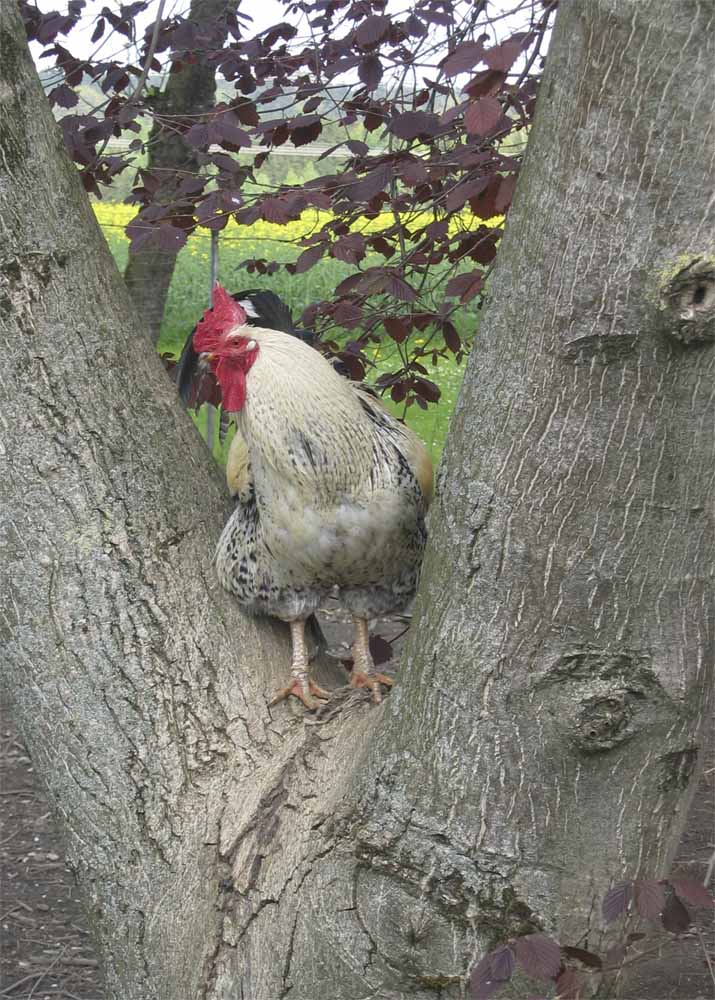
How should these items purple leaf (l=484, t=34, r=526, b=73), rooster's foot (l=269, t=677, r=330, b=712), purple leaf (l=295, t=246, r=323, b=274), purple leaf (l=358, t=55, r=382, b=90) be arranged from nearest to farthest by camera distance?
purple leaf (l=484, t=34, r=526, b=73) → rooster's foot (l=269, t=677, r=330, b=712) → purple leaf (l=295, t=246, r=323, b=274) → purple leaf (l=358, t=55, r=382, b=90)

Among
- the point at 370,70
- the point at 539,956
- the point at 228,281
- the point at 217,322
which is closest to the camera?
the point at 539,956

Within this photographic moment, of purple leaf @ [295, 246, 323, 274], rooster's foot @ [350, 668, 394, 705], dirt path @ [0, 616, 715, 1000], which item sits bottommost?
dirt path @ [0, 616, 715, 1000]

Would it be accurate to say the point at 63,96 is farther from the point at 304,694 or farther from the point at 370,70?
the point at 304,694

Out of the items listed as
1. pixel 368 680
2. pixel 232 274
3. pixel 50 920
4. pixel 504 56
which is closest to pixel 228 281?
pixel 232 274

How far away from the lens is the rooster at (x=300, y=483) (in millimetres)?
2789

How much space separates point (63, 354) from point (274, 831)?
1134 millimetres

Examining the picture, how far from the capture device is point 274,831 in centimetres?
234

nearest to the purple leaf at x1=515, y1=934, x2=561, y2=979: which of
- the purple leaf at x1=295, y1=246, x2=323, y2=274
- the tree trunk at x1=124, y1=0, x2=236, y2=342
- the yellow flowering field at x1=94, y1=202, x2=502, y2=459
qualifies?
the purple leaf at x1=295, y1=246, x2=323, y2=274

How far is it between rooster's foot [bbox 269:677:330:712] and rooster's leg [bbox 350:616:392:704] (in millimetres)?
332

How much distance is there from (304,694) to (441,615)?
0.70 m

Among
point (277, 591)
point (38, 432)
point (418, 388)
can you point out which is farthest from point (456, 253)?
point (38, 432)

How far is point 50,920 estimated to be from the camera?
4.20 m

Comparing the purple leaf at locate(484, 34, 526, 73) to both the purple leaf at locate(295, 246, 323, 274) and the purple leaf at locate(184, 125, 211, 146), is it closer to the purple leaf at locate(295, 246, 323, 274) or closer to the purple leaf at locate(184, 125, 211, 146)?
the purple leaf at locate(295, 246, 323, 274)

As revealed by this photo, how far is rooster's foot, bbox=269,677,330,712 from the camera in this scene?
8.58 feet
